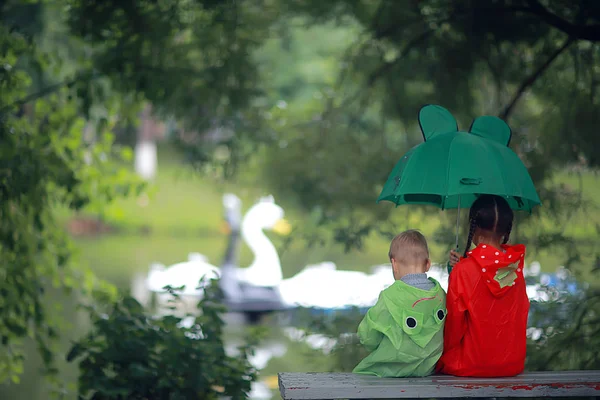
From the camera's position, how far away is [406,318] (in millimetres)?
2998

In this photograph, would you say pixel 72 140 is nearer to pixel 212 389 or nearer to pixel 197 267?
pixel 212 389

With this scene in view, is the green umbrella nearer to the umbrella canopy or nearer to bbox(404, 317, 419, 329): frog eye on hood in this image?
the umbrella canopy

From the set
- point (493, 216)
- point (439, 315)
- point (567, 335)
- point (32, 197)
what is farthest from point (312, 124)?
point (439, 315)

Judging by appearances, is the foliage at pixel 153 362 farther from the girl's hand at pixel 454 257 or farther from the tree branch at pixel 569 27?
the tree branch at pixel 569 27

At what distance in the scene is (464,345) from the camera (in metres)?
3.14

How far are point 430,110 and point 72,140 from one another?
3095 mm

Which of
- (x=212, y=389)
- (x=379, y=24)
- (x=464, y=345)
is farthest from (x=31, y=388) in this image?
(x=464, y=345)

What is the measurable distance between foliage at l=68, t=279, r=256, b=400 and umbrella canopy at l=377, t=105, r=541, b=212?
59.1 inches

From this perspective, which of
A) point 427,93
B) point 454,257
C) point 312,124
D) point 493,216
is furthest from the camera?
point 312,124

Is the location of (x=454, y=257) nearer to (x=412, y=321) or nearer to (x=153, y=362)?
(x=412, y=321)

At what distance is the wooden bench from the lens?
279cm

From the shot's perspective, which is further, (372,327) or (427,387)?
(372,327)

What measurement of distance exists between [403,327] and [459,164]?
2.31 feet

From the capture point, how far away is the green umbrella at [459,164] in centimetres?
314
